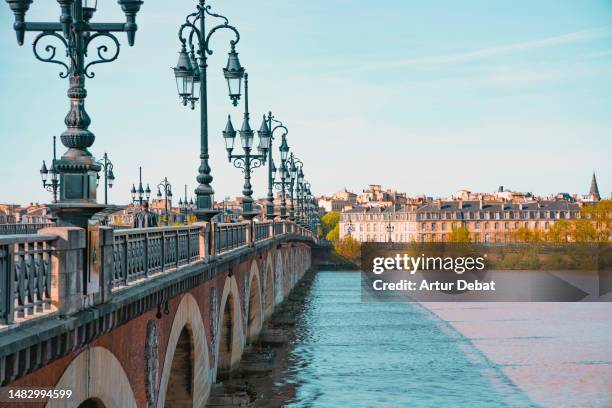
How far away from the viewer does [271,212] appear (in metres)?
44.3

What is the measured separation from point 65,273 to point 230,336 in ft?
65.2

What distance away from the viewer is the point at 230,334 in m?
29.5

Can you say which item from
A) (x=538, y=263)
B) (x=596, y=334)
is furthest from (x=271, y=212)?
(x=538, y=263)

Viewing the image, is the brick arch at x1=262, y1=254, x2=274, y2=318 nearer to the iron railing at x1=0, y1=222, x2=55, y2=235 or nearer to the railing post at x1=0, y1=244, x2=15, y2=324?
the iron railing at x1=0, y1=222, x2=55, y2=235

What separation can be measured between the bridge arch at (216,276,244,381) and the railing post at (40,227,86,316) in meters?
17.3

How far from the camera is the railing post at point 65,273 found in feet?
32.0

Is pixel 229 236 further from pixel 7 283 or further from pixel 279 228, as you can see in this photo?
pixel 279 228

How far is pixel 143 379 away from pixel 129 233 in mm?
2400

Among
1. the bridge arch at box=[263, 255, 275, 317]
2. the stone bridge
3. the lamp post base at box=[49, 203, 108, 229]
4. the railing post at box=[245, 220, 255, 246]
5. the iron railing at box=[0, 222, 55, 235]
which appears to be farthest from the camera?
the bridge arch at box=[263, 255, 275, 317]

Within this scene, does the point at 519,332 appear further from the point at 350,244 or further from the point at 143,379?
the point at 350,244

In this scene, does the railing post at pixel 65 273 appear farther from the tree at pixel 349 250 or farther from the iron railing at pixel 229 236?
the tree at pixel 349 250

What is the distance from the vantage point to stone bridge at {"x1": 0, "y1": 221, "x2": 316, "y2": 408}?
8.84 metres

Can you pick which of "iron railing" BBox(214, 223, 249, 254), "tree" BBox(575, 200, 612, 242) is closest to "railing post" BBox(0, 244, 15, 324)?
"iron railing" BBox(214, 223, 249, 254)

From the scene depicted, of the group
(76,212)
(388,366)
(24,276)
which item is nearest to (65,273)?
(24,276)
